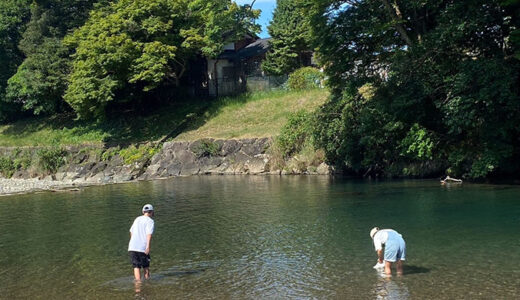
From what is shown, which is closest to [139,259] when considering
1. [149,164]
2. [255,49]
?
[149,164]

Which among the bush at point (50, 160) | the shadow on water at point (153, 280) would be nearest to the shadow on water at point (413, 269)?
the shadow on water at point (153, 280)

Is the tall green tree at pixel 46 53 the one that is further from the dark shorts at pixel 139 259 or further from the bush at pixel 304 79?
the dark shorts at pixel 139 259

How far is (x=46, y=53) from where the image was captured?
53906 mm

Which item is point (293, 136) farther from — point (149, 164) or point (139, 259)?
point (139, 259)

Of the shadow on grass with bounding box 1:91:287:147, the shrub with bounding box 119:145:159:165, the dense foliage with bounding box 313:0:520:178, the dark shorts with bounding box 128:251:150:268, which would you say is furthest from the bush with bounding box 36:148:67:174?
the dark shorts with bounding box 128:251:150:268

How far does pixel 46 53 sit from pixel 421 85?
38172mm

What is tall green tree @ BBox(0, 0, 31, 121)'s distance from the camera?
5841cm

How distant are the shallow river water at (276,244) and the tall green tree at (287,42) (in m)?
26.1

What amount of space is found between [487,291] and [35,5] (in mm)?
54553

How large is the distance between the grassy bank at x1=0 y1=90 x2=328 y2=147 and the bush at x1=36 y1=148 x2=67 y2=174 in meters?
2.90

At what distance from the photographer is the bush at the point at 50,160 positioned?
49062mm

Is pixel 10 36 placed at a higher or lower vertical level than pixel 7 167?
higher

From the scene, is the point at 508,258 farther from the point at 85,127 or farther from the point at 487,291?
the point at 85,127

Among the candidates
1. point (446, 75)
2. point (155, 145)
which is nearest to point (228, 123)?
point (155, 145)
